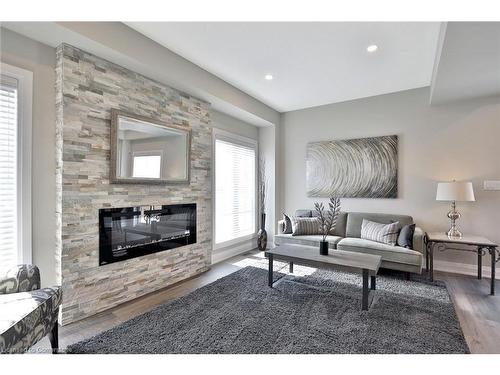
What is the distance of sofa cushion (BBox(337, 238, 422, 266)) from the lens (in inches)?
122

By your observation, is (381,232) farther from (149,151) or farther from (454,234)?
(149,151)

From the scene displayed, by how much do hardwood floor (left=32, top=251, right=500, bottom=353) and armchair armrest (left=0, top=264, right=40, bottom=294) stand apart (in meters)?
0.50

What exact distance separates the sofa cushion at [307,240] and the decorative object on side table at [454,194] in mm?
1463

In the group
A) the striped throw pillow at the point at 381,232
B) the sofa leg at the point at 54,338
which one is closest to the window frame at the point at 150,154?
the sofa leg at the point at 54,338

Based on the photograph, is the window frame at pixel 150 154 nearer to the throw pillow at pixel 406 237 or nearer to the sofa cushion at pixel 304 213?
the sofa cushion at pixel 304 213

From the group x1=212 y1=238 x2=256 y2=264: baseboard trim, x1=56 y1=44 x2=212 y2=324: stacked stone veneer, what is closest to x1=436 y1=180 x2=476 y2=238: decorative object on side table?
x1=212 y1=238 x2=256 y2=264: baseboard trim

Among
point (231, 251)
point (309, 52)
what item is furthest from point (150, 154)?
point (231, 251)

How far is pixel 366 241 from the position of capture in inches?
141

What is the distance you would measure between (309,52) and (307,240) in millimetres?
2568

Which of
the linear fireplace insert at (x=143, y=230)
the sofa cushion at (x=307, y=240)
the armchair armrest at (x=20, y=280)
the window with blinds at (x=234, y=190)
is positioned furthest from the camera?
the window with blinds at (x=234, y=190)

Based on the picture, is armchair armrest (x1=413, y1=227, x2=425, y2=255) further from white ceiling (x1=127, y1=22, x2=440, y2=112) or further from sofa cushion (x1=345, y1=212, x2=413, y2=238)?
white ceiling (x1=127, y1=22, x2=440, y2=112)

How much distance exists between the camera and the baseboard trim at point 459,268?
3.40m

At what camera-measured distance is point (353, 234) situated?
4027 mm
